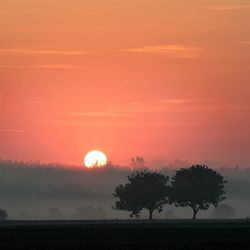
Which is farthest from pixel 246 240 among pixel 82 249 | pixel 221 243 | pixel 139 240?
pixel 82 249

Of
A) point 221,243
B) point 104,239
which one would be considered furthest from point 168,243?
point 104,239

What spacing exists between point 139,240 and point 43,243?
1086cm

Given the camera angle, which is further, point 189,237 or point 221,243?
point 189,237

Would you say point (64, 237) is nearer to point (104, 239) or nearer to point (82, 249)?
point (104, 239)

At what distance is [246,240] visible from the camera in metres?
93.4

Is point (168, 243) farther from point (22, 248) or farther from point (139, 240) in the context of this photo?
point (22, 248)

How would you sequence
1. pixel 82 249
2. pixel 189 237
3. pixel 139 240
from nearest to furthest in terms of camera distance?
pixel 82 249
pixel 139 240
pixel 189 237

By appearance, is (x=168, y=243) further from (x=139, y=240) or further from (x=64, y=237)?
(x=64, y=237)

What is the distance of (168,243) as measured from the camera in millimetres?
89125

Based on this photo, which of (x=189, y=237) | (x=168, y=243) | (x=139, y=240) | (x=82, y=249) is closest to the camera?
(x=82, y=249)

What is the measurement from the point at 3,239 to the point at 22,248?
57.2 feet

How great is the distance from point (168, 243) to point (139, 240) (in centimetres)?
684

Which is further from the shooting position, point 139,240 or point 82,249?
point 139,240

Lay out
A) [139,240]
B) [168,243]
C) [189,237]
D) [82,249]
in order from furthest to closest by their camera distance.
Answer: [189,237] < [139,240] < [168,243] < [82,249]
